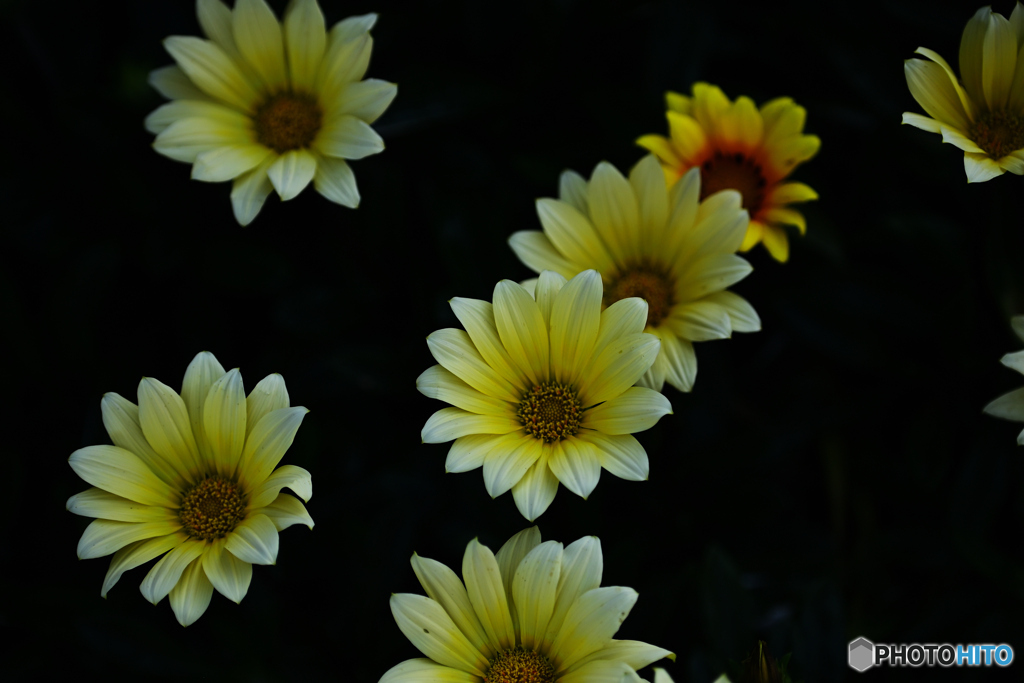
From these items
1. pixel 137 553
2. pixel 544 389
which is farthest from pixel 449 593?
pixel 137 553

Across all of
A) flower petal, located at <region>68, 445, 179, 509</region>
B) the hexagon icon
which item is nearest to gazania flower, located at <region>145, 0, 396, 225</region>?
flower petal, located at <region>68, 445, 179, 509</region>

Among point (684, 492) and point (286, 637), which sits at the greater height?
point (684, 492)

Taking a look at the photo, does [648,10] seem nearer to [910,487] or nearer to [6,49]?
[910,487]

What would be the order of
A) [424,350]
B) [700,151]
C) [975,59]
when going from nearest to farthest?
1. [975,59]
2. [700,151]
3. [424,350]

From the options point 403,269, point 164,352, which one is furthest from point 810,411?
point 164,352

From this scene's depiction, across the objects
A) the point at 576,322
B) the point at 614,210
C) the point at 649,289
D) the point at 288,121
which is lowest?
the point at 576,322

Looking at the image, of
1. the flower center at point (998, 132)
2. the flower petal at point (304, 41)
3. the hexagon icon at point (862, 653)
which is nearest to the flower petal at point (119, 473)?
the flower petal at point (304, 41)

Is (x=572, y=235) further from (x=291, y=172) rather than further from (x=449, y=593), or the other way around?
(x=449, y=593)
